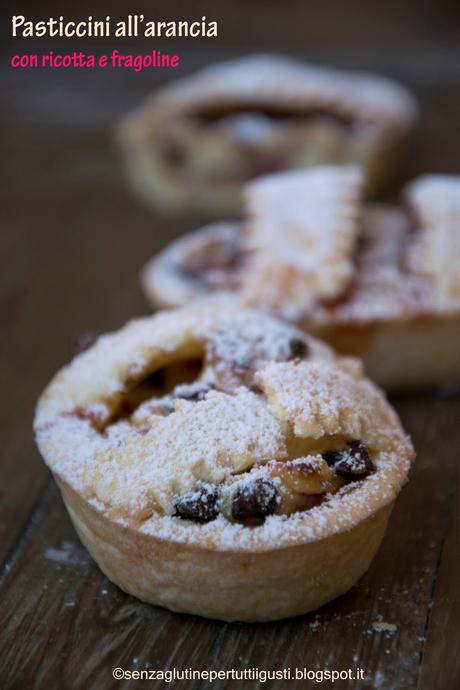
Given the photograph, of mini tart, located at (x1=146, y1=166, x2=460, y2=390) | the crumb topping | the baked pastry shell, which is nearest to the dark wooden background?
the baked pastry shell

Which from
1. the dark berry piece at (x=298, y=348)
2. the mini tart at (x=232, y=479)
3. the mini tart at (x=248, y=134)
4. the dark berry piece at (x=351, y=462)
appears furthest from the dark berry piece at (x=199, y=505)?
the mini tart at (x=248, y=134)

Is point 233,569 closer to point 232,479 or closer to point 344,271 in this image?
point 232,479

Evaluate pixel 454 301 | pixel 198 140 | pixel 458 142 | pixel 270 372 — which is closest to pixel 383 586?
pixel 270 372

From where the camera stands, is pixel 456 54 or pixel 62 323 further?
pixel 456 54

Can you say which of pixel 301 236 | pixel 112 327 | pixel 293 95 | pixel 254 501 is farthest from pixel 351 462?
pixel 293 95

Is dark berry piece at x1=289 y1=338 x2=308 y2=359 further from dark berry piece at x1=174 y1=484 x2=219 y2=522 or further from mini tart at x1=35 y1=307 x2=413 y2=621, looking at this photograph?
dark berry piece at x1=174 y1=484 x2=219 y2=522

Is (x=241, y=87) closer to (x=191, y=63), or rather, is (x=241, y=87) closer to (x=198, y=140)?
(x=198, y=140)

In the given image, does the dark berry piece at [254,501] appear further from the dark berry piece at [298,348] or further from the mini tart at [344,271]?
the mini tart at [344,271]
